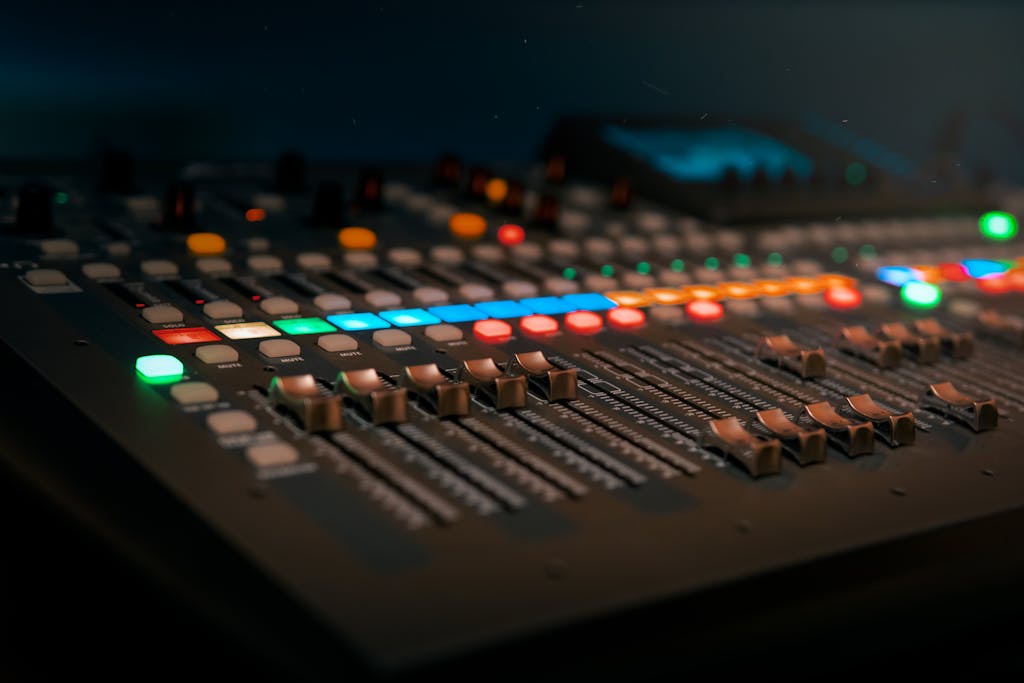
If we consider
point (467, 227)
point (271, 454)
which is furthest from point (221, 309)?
point (467, 227)

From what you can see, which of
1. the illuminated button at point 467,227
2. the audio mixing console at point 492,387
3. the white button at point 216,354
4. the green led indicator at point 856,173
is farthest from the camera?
the green led indicator at point 856,173

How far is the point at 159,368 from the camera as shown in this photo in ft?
3.26

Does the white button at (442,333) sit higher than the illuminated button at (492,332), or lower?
higher

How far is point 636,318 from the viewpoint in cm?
136

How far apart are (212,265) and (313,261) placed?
0.13 metres

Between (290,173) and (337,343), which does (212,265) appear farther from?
(290,173)

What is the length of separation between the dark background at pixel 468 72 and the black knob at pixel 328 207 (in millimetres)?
464

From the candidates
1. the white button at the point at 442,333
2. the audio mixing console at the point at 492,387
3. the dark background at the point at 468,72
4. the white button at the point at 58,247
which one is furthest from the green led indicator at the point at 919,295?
the white button at the point at 58,247

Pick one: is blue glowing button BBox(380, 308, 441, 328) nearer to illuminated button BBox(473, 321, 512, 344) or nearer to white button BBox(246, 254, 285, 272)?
illuminated button BBox(473, 321, 512, 344)

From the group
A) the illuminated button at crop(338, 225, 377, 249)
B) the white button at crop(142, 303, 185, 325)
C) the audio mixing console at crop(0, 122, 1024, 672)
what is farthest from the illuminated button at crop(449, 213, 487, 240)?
the white button at crop(142, 303, 185, 325)

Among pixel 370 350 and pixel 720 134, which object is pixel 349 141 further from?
pixel 370 350

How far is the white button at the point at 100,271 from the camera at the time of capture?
1.23 metres

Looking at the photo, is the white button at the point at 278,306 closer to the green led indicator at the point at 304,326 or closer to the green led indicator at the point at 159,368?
the green led indicator at the point at 304,326

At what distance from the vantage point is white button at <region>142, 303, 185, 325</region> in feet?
3.68
